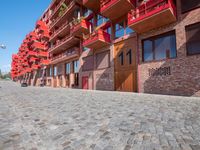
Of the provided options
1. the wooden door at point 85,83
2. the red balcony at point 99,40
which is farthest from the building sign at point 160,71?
the wooden door at point 85,83

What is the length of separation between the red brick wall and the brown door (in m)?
1.96

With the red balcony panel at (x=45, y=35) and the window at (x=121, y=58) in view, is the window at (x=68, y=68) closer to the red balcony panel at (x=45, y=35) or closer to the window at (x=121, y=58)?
the red balcony panel at (x=45, y=35)

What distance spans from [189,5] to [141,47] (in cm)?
493

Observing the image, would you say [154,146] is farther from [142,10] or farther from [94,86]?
[94,86]

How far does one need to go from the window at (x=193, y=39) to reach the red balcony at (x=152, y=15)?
1544mm

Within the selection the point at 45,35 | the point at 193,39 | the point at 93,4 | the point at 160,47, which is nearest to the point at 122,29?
the point at 160,47

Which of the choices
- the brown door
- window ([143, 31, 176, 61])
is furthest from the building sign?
the brown door

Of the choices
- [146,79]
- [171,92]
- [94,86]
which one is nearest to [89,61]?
[94,86]

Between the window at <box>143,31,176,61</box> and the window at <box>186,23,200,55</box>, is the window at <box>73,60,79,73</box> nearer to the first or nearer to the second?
the window at <box>143,31,176,61</box>

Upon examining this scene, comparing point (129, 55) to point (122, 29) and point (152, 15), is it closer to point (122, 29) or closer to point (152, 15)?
point (122, 29)

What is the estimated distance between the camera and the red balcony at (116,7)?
1381cm

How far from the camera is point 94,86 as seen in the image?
1955 cm

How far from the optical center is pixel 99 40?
16.5m

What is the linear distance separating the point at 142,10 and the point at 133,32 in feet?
8.58
